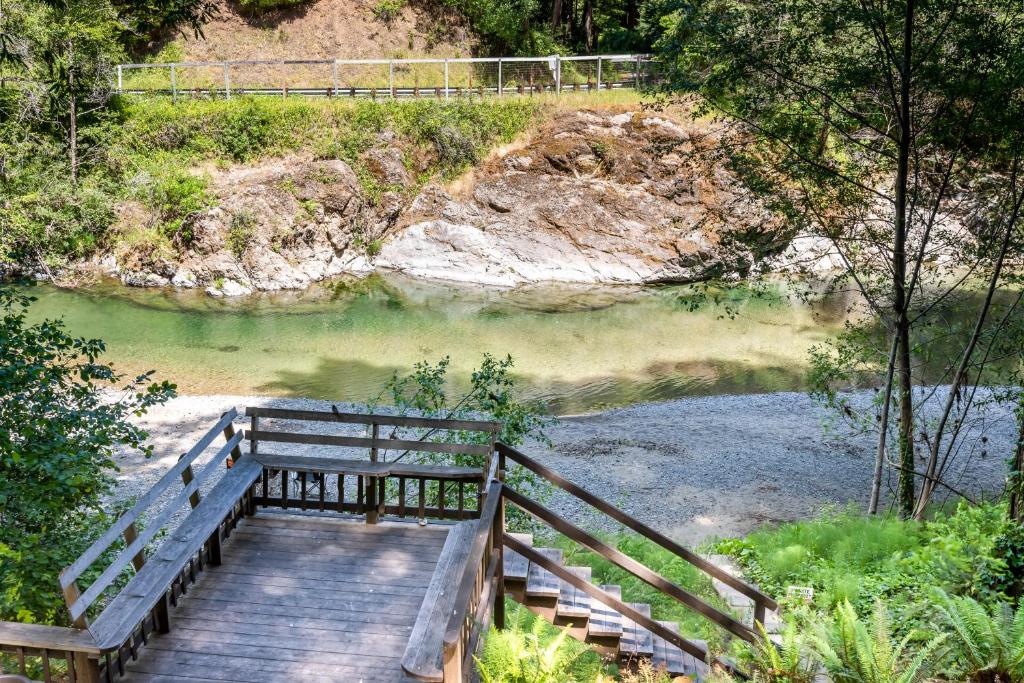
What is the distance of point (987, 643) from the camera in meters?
5.99

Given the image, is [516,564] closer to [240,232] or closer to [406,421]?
[406,421]

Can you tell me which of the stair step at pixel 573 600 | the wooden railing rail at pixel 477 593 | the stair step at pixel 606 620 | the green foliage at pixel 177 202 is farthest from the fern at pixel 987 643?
the green foliage at pixel 177 202

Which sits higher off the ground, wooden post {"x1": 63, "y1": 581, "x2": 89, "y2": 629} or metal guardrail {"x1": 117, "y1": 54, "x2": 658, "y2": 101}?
metal guardrail {"x1": 117, "y1": 54, "x2": 658, "y2": 101}

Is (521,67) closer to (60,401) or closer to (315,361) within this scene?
(315,361)

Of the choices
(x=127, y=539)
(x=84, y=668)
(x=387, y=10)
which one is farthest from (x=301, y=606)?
(x=387, y=10)

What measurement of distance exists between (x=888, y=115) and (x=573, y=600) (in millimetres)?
8956

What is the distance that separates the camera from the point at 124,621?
5.36 metres

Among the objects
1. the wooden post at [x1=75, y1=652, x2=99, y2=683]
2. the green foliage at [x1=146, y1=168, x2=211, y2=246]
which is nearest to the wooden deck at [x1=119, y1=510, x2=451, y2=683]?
the wooden post at [x1=75, y1=652, x2=99, y2=683]

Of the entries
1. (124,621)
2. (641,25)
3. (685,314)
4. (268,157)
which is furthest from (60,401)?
(641,25)

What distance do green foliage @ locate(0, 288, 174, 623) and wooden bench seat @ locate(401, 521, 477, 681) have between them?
9.03 ft

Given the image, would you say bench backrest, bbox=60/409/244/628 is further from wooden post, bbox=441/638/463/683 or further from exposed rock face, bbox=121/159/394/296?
exposed rock face, bbox=121/159/394/296

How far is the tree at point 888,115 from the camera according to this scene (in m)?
11.5

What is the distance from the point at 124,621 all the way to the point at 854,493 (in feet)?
41.1

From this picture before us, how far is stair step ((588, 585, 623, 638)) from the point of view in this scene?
8.07 meters
